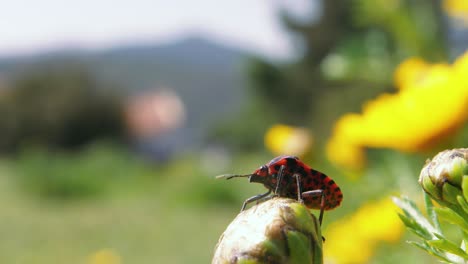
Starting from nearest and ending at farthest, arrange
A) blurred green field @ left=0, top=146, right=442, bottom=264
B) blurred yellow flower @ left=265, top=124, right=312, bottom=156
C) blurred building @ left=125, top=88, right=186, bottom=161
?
blurred yellow flower @ left=265, top=124, right=312, bottom=156
blurred green field @ left=0, top=146, right=442, bottom=264
blurred building @ left=125, top=88, right=186, bottom=161

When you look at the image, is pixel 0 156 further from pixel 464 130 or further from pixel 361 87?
pixel 464 130

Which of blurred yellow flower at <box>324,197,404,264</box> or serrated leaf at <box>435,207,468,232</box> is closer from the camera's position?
serrated leaf at <box>435,207,468,232</box>

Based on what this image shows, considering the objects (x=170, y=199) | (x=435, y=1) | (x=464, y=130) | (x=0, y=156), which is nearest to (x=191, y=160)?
(x=170, y=199)

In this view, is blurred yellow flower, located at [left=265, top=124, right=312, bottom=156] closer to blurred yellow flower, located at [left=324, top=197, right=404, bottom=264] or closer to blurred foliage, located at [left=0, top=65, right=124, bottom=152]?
blurred yellow flower, located at [left=324, top=197, right=404, bottom=264]

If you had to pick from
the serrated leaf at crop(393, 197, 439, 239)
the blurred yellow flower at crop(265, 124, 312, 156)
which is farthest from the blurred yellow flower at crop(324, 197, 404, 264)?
the serrated leaf at crop(393, 197, 439, 239)

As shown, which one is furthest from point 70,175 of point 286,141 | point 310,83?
point 286,141

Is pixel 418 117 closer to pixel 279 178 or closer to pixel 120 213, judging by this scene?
pixel 279 178

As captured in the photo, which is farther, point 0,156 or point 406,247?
point 0,156
